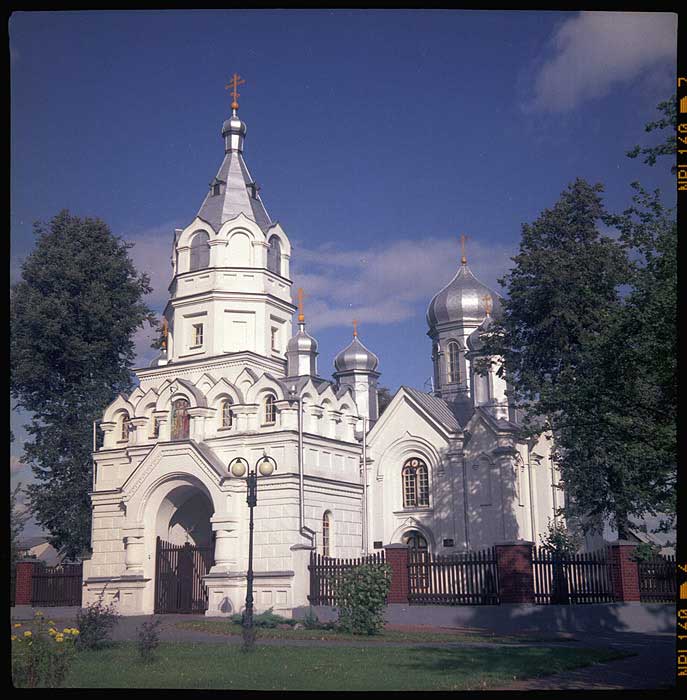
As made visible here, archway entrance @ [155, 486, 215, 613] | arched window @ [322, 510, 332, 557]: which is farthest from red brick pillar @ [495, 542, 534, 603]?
archway entrance @ [155, 486, 215, 613]

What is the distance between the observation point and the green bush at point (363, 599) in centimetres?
1756

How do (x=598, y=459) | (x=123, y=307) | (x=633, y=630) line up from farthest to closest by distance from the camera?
(x=123, y=307)
(x=598, y=459)
(x=633, y=630)

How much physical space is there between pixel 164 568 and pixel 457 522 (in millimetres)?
8874

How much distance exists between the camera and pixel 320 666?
11641mm

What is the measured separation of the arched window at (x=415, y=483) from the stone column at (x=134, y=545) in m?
8.44

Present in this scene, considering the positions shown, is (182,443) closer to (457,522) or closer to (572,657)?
(457,522)

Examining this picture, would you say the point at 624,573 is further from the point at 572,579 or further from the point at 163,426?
the point at 163,426

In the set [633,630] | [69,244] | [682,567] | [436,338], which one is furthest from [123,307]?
[682,567]

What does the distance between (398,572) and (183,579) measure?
761 cm

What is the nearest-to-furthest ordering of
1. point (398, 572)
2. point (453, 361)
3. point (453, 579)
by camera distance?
point (453, 579) → point (398, 572) → point (453, 361)

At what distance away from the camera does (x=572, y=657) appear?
1298cm

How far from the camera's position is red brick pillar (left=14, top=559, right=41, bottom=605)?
25797mm

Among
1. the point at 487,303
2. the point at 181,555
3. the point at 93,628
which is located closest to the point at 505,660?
the point at 93,628

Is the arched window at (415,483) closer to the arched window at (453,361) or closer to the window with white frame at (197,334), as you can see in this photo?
the arched window at (453,361)
